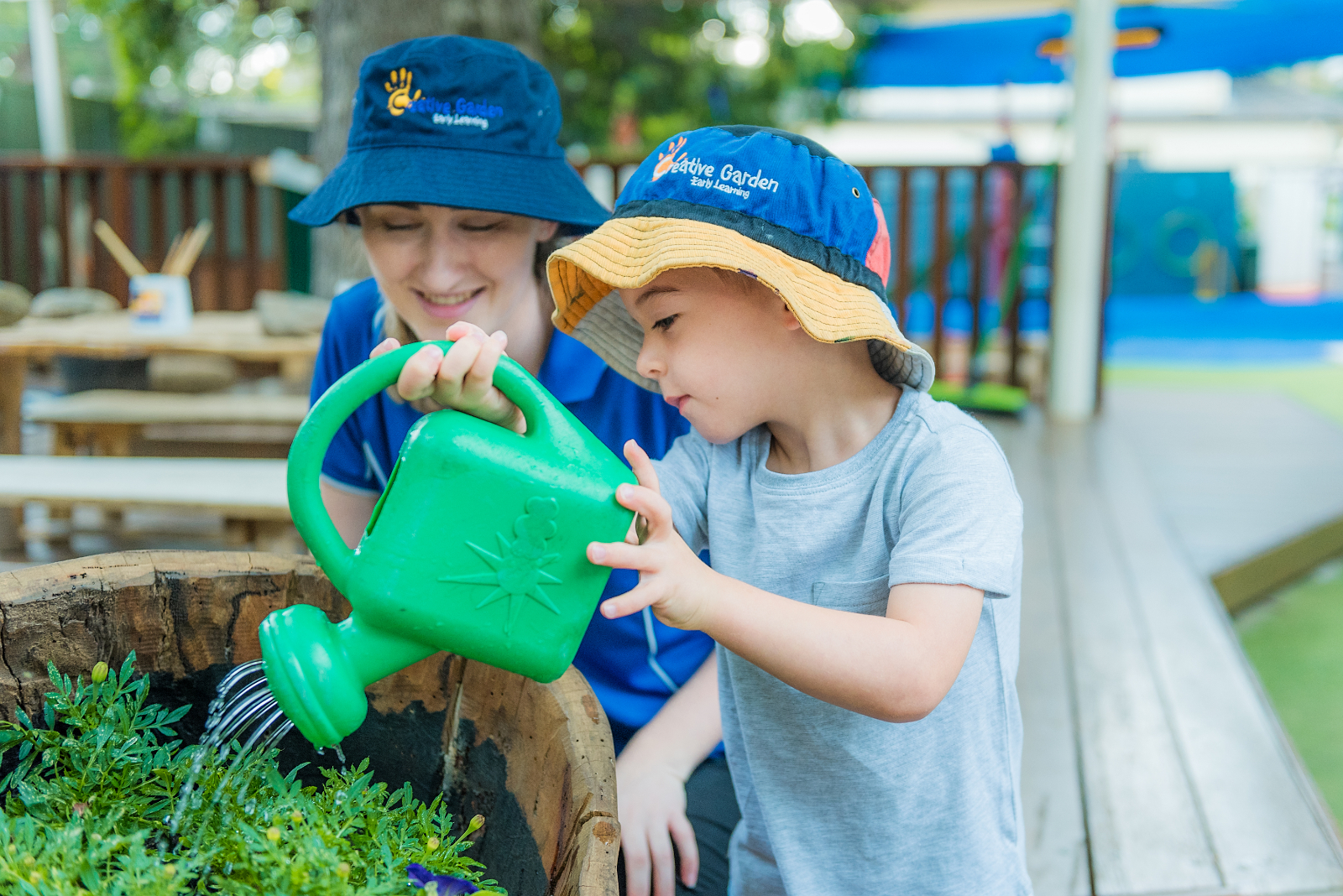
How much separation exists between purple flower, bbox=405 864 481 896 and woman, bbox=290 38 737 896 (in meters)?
0.45

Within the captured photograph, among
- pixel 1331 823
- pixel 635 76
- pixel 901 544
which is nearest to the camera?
pixel 901 544

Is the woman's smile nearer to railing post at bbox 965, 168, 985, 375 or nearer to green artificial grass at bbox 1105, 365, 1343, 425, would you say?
railing post at bbox 965, 168, 985, 375

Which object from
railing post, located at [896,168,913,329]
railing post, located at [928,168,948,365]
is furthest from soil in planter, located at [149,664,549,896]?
railing post, located at [928,168,948,365]

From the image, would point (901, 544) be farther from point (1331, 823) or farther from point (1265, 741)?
point (1265, 741)

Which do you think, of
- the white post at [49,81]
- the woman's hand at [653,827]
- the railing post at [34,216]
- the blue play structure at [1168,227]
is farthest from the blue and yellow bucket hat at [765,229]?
the blue play structure at [1168,227]

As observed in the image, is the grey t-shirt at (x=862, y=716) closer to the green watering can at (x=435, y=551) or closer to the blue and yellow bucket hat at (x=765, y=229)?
the blue and yellow bucket hat at (x=765, y=229)

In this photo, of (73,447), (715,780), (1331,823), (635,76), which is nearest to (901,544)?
(715,780)

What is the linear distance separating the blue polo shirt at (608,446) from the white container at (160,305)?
8.54ft

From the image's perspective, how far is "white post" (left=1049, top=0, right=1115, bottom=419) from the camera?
5211 mm

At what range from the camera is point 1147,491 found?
393 cm

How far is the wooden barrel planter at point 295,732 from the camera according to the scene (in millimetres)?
918

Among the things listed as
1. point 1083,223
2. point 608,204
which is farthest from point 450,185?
point 608,204

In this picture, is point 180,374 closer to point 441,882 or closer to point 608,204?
point 608,204

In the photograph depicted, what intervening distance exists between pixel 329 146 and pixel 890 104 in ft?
48.3
